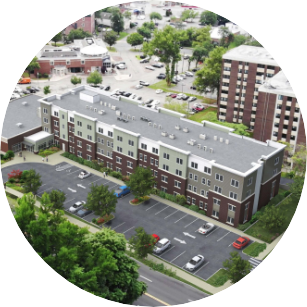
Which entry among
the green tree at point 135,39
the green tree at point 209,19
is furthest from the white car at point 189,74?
the green tree at point 209,19

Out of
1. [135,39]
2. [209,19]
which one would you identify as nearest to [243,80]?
[135,39]

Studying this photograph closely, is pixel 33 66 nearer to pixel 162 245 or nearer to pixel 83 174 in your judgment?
pixel 83 174

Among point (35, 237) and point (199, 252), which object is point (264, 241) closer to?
point (199, 252)

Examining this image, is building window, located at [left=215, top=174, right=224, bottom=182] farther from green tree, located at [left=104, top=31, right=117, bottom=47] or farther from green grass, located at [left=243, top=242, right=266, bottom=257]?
green tree, located at [left=104, top=31, right=117, bottom=47]

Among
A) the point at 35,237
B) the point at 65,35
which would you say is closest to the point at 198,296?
the point at 35,237

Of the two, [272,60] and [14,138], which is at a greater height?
[272,60]

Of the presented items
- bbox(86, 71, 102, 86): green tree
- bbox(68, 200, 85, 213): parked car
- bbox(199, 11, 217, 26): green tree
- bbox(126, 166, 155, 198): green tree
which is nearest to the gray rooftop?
bbox(68, 200, 85, 213): parked car

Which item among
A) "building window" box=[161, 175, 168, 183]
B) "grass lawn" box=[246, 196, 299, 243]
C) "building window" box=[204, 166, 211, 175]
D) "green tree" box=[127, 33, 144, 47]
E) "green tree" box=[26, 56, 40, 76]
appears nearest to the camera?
"grass lawn" box=[246, 196, 299, 243]
